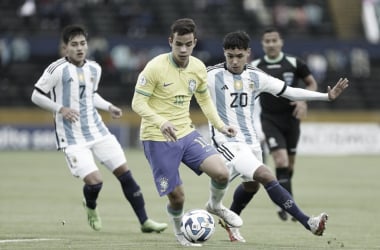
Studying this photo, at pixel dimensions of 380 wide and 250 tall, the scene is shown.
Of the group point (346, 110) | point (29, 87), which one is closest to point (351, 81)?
point (346, 110)

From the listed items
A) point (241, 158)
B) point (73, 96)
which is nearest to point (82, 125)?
point (73, 96)

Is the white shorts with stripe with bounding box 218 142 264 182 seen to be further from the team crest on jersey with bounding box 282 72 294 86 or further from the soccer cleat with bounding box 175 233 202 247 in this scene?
the team crest on jersey with bounding box 282 72 294 86

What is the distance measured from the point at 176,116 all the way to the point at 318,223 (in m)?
1.81

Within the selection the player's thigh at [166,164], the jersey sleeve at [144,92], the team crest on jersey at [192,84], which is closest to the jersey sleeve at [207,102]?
the team crest on jersey at [192,84]

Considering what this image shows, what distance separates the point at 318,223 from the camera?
34.0 ft

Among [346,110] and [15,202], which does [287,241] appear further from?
[346,110]

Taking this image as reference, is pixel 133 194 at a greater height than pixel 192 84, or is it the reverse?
pixel 192 84

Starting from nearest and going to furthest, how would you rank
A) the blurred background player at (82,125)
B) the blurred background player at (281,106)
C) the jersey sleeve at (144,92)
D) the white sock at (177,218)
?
the jersey sleeve at (144,92) → the white sock at (177,218) → the blurred background player at (82,125) → the blurred background player at (281,106)

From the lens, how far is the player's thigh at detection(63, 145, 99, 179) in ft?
40.2

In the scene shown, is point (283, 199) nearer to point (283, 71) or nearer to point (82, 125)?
point (82, 125)

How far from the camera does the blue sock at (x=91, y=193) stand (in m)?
12.3

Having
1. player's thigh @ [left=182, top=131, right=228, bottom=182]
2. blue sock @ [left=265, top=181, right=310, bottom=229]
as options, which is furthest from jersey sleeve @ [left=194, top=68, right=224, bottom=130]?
blue sock @ [left=265, top=181, right=310, bottom=229]

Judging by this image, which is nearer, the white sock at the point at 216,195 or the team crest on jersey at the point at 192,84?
the team crest on jersey at the point at 192,84

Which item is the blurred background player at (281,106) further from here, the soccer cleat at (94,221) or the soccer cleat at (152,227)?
the soccer cleat at (94,221)
